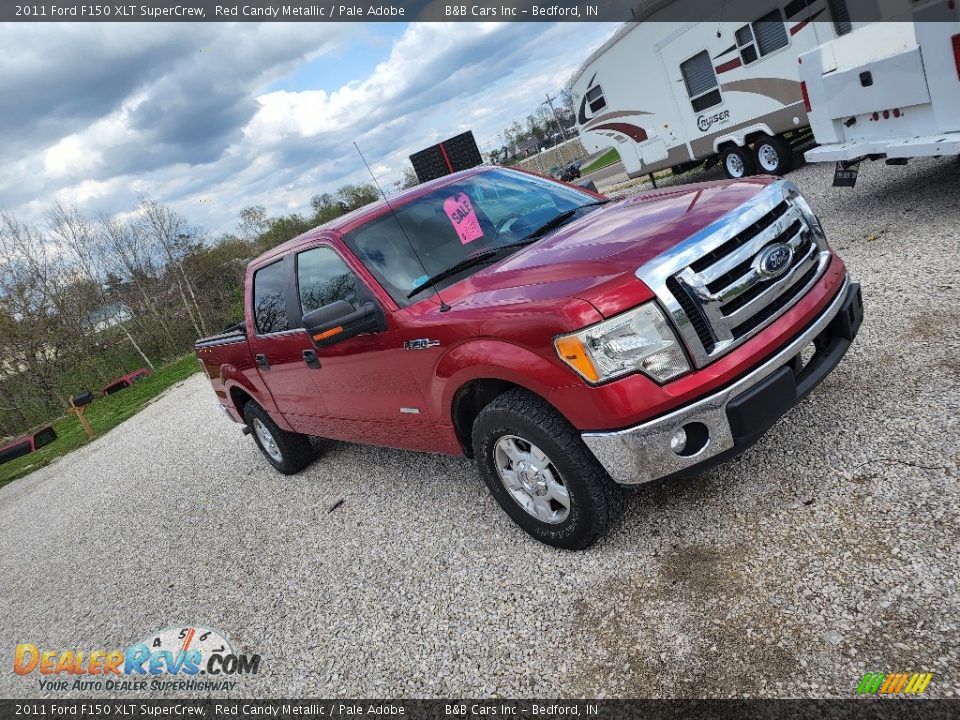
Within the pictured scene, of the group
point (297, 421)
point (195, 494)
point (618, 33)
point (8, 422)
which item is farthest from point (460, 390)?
point (8, 422)

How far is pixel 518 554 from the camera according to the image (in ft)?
10.8

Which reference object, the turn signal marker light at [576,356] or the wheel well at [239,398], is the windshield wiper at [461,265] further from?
the wheel well at [239,398]

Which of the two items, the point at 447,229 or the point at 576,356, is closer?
the point at 576,356

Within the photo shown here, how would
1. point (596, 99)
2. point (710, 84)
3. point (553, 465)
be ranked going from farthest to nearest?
A: point (596, 99) → point (710, 84) → point (553, 465)

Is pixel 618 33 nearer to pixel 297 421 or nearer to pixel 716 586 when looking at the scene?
pixel 297 421

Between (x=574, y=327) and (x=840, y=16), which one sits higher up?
(x=840, y=16)

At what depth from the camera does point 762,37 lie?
9531 mm

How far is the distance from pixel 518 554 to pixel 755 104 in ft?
31.6

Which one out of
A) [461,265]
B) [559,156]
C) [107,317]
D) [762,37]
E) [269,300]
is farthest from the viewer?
[559,156]

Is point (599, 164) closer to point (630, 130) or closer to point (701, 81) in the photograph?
point (630, 130)

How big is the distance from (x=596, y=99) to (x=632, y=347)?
13103 mm

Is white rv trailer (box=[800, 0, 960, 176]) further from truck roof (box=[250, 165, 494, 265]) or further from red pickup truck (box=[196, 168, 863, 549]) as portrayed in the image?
truck roof (box=[250, 165, 494, 265])

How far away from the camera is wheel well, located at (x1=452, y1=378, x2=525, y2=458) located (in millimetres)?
3146

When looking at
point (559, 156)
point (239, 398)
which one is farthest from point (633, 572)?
point (559, 156)
